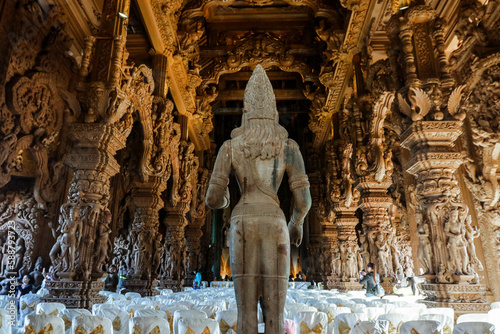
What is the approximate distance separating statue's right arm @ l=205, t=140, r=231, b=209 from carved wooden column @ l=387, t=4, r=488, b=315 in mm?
3026

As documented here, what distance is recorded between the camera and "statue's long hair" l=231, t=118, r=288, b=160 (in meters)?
3.13

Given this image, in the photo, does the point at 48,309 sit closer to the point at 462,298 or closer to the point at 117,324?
the point at 117,324

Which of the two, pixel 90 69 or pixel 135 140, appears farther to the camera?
pixel 135 140

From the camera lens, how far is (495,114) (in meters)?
6.99

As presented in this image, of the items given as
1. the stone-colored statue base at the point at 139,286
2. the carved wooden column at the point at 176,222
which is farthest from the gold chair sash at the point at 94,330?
the carved wooden column at the point at 176,222

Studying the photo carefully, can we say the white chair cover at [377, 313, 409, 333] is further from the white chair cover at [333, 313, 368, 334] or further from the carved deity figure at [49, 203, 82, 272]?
the carved deity figure at [49, 203, 82, 272]

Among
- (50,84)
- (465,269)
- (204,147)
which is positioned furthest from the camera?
(204,147)

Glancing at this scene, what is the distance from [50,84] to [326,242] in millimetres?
9823

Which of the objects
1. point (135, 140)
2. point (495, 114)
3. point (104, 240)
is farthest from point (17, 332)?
point (495, 114)

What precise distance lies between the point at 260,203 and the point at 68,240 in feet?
10.4

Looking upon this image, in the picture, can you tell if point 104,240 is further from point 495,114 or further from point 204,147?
point 204,147

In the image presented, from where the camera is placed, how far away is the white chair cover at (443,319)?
3.30m

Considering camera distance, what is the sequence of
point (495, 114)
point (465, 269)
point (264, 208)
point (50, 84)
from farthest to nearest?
point (50, 84) → point (495, 114) → point (465, 269) → point (264, 208)

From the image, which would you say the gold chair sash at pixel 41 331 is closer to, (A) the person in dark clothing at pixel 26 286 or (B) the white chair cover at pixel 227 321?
(B) the white chair cover at pixel 227 321
